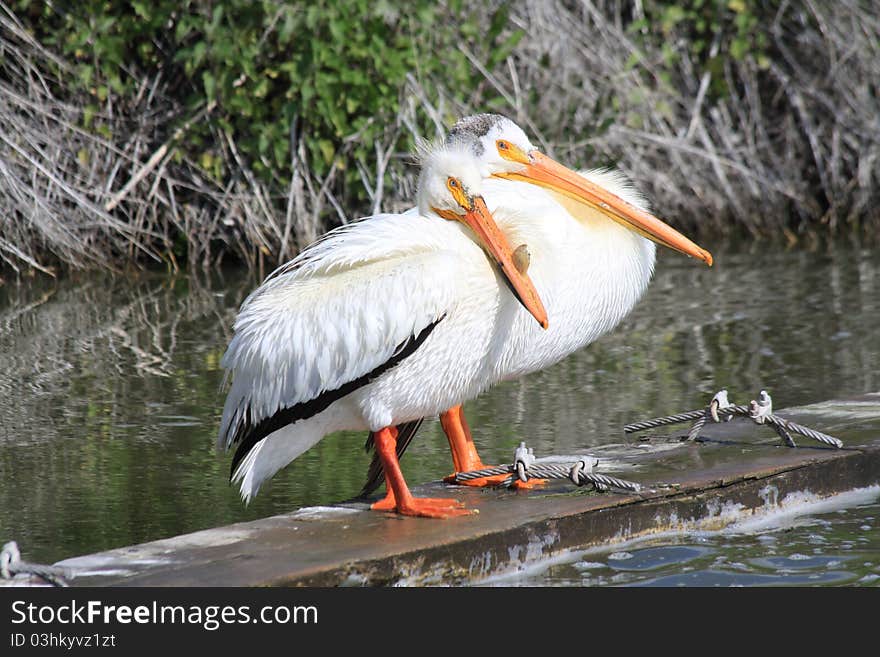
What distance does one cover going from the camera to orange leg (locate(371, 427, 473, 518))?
13.4 ft

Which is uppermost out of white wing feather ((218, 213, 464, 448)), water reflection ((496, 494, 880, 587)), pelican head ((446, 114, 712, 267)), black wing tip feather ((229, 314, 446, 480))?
pelican head ((446, 114, 712, 267))

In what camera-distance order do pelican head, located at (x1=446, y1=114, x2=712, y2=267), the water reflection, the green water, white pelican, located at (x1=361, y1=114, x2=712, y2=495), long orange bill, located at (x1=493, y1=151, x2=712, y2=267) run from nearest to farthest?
the water reflection < white pelican, located at (x1=361, y1=114, x2=712, y2=495) < long orange bill, located at (x1=493, y1=151, x2=712, y2=267) < pelican head, located at (x1=446, y1=114, x2=712, y2=267) < the green water

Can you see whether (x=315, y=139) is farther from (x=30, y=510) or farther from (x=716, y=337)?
(x=30, y=510)

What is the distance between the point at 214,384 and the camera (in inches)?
269

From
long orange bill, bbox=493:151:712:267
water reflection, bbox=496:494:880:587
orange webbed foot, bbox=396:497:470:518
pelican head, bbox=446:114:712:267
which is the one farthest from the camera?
pelican head, bbox=446:114:712:267

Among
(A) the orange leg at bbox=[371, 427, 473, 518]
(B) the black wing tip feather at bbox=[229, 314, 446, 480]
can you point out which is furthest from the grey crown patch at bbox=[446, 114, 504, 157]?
(A) the orange leg at bbox=[371, 427, 473, 518]

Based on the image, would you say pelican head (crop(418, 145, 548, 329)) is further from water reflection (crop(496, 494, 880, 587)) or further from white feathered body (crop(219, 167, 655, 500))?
water reflection (crop(496, 494, 880, 587))

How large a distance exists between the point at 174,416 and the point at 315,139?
13.3 ft

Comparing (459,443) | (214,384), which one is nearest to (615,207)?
(459,443)

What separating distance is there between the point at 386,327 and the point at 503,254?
397 mm

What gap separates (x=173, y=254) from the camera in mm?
10789

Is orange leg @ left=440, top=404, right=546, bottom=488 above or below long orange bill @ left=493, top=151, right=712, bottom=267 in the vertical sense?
below

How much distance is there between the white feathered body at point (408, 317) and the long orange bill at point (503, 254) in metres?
0.06
